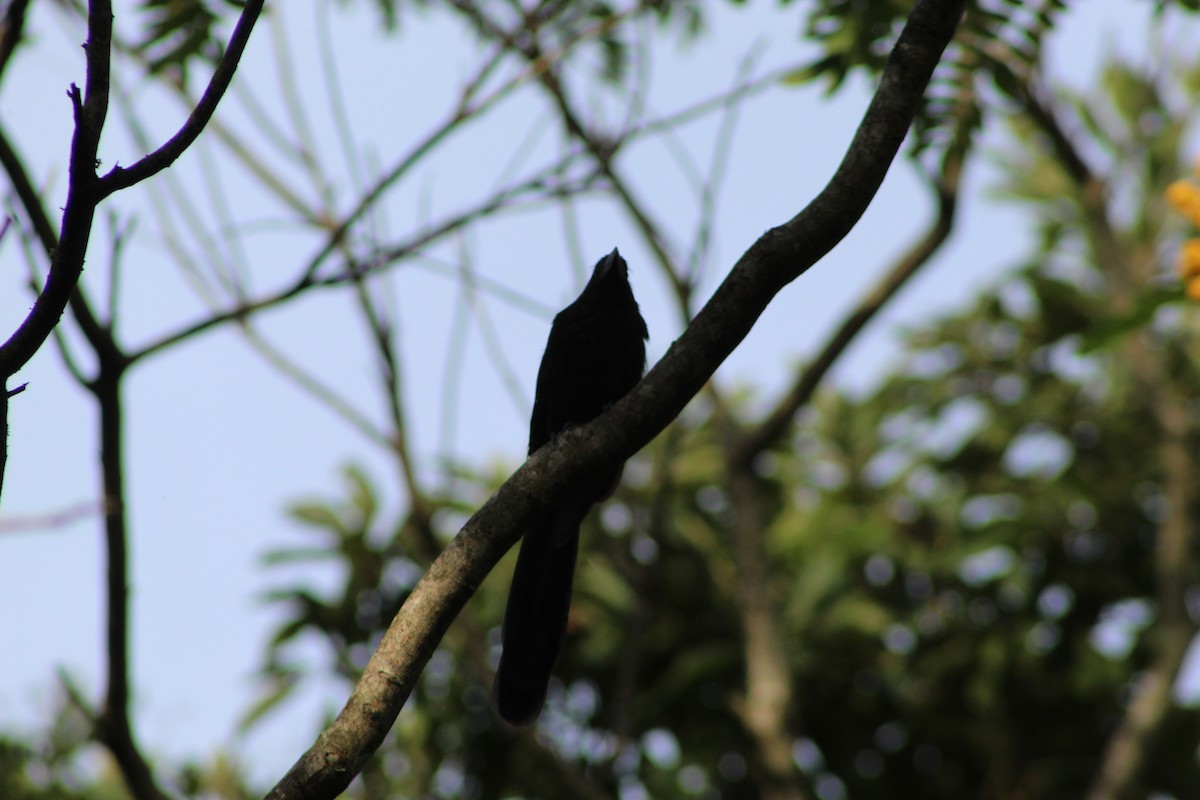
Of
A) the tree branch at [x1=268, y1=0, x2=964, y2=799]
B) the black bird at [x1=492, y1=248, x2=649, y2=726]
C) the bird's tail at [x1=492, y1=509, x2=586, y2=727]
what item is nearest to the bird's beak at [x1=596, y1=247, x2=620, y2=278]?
the black bird at [x1=492, y1=248, x2=649, y2=726]

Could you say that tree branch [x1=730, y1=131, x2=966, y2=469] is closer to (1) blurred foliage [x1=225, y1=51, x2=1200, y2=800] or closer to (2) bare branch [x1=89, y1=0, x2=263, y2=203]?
(1) blurred foliage [x1=225, y1=51, x2=1200, y2=800]

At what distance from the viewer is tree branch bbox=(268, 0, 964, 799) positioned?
2188 millimetres

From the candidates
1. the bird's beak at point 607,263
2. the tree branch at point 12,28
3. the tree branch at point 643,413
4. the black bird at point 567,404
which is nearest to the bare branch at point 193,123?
the tree branch at point 643,413

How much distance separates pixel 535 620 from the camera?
345cm

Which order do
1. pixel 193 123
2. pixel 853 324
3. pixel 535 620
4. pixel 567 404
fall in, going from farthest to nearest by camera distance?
pixel 853 324 < pixel 567 404 < pixel 535 620 < pixel 193 123

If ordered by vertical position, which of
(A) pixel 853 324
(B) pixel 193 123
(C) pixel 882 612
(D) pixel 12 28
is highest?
(D) pixel 12 28

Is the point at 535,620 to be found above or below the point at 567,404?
below

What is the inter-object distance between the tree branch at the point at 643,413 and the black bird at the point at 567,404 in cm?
103

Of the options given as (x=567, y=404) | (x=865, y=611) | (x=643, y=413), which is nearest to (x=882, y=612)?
(x=865, y=611)

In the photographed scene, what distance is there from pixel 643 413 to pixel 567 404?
1767mm

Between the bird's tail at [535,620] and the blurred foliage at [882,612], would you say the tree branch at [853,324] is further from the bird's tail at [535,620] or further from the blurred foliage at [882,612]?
the bird's tail at [535,620]

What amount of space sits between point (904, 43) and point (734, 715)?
3.62 meters

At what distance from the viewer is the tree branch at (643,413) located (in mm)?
2188

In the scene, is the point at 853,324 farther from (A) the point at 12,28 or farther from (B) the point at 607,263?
(A) the point at 12,28
